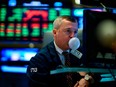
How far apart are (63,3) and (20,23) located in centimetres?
66

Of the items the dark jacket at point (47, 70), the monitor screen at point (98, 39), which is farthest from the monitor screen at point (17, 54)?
the monitor screen at point (98, 39)

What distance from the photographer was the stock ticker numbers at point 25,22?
14.2 feet

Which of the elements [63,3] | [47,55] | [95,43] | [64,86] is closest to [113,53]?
[95,43]

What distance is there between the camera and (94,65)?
56.1 inches

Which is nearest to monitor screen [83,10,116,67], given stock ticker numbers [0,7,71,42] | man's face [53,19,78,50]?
man's face [53,19,78,50]

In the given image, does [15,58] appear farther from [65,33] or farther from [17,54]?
[65,33]

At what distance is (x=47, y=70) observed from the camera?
68.8 inches

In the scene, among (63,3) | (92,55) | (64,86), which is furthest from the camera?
(63,3)

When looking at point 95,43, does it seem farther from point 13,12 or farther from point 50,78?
point 13,12

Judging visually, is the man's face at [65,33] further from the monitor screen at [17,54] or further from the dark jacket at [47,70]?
the monitor screen at [17,54]

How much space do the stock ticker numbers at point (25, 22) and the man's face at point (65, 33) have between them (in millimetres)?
2457

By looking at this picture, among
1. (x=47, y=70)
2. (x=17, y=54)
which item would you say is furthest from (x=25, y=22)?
(x=47, y=70)

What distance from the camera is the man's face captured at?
1695mm

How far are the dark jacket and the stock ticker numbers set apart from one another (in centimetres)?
243
